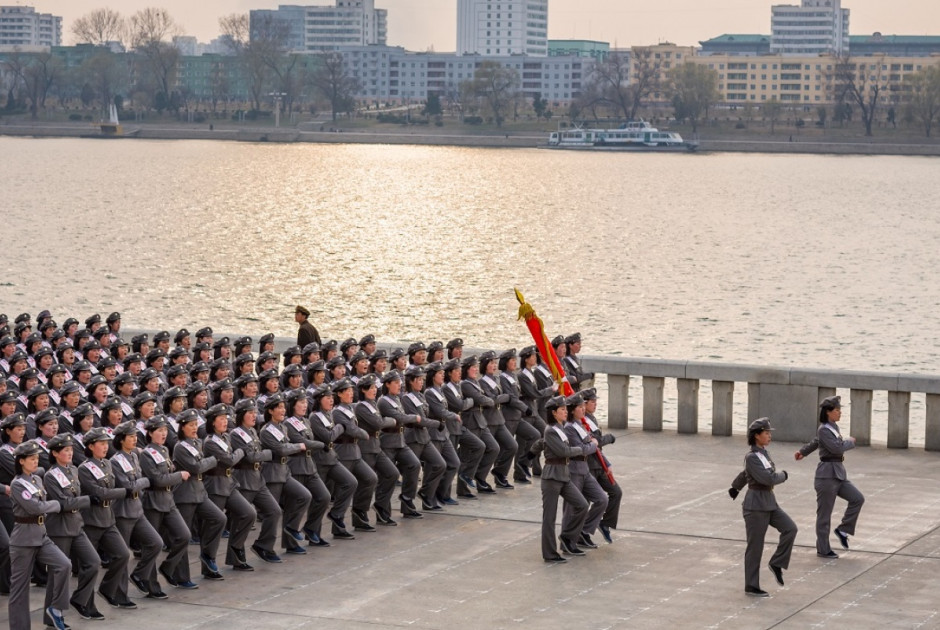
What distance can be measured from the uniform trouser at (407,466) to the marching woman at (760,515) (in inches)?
180

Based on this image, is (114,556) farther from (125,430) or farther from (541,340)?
(541,340)

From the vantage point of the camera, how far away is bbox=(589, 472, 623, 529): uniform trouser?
19719mm

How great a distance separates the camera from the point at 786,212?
122 m

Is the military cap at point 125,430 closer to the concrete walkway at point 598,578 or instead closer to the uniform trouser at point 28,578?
the uniform trouser at point 28,578

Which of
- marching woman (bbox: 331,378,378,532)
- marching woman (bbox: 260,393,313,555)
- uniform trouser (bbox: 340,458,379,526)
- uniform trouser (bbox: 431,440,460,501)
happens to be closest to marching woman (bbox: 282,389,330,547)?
marching woman (bbox: 260,393,313,555)

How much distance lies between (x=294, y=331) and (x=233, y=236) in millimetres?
40225

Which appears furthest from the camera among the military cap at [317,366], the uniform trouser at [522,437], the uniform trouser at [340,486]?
the uniform trouser at [522,437]

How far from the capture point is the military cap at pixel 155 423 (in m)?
17.7

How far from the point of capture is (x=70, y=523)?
16.6 metres

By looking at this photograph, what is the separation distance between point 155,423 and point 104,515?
1186mm

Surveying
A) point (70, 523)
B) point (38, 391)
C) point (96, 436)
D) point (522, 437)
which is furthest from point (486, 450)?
point (70, 523)

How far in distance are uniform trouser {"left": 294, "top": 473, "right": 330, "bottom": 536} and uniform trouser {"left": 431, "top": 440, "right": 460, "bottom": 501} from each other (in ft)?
7.76

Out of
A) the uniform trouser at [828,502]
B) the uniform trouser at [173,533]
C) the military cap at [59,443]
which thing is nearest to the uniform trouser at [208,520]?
the uniform trouser at [173,533]

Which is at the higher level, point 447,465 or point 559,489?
point 559,489
